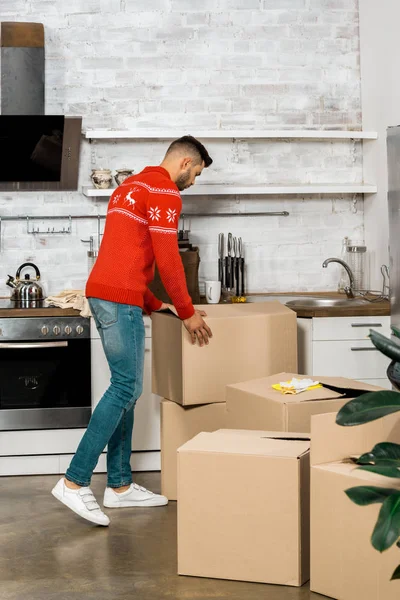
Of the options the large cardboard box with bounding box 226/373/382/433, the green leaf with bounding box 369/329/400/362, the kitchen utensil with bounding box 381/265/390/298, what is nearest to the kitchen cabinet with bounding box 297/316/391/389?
the kitchen utensil with bounding box 381/265/390/298

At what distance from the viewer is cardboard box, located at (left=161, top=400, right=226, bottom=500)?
342 cm

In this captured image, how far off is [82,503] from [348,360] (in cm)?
145

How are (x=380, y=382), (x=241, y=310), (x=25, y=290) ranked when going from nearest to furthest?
(x=241, y=310)
(x=380, y=382)
(x=25, y=290)

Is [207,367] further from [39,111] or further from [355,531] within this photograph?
[39,111]

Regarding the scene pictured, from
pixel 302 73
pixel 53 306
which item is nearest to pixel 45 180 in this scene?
pixel 53 306

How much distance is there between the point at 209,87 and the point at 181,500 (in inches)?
106

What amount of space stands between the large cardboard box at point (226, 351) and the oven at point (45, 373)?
0.67 meters

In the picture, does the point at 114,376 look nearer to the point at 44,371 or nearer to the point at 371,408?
the point at 44,371

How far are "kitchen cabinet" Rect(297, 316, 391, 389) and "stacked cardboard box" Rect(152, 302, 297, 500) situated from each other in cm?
43

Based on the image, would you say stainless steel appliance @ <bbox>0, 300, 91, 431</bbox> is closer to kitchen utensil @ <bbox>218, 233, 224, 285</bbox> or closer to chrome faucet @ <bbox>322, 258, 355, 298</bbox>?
kitchen utensil @ <bbox>218, 233, 224, 285</bbox>

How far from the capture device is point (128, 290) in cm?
318

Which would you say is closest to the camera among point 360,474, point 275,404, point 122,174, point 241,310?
point 360,474

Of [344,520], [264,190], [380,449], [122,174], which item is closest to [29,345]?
[122,174]

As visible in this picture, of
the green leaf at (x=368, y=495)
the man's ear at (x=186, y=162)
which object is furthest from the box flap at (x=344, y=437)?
the man's ear at (x=186, y=162)
